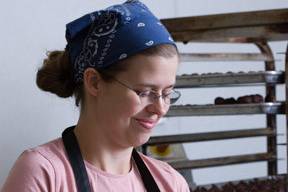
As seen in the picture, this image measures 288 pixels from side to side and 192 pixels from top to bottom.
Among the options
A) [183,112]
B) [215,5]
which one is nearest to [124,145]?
[183,112]

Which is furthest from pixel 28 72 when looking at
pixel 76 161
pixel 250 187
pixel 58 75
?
pixel 250 187

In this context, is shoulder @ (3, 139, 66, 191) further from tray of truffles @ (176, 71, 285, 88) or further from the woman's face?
tray of truffles @ (176, 71, 285, 88)

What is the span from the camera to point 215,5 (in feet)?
6.27

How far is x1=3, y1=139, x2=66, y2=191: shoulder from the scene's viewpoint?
29.2 inches

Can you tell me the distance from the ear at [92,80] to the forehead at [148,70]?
0.04 metres

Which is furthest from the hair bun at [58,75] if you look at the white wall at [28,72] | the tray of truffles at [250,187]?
the tray of truffles at [250,187]

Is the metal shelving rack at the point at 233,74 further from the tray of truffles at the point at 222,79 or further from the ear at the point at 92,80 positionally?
the ear at the point at 92,80

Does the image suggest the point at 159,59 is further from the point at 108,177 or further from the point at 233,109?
the point at 233,109

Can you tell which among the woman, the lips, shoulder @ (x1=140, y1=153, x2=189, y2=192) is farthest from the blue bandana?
shoulder @ (x1=140, y1=153, x2=189, y2=192)

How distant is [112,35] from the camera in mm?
780

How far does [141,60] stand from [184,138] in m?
0.61

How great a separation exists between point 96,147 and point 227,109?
1.66 ft

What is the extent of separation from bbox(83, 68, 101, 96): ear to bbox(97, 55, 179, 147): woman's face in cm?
2

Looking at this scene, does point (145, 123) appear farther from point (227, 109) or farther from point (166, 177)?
point (227, 109)
